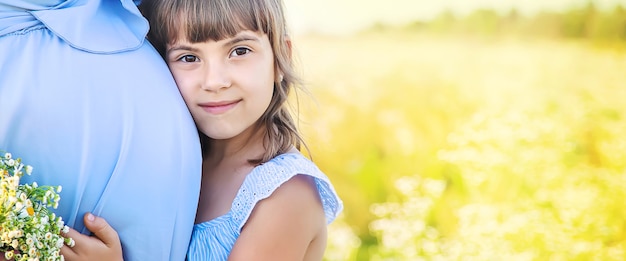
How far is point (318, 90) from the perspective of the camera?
4445mm

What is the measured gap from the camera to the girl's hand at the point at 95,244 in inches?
63.9

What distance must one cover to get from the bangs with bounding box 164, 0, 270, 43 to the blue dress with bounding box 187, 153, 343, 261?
0.34m

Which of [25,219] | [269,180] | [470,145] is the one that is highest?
[470,145]

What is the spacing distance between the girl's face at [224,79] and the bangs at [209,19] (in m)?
0.02

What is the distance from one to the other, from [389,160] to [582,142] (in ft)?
3.28

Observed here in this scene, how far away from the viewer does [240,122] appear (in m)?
2.06

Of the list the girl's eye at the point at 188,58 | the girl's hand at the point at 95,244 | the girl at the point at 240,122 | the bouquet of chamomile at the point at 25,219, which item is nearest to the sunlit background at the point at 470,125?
the girl at the point at 240,122

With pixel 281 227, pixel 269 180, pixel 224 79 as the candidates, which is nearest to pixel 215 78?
pixel 224 79

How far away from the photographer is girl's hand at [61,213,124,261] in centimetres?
162

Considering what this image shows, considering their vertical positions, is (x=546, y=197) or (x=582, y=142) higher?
(x=582, y=142)

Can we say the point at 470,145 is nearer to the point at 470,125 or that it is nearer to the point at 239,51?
the point at 470,125

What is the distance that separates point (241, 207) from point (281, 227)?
11 cm

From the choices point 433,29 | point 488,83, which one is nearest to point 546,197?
point 488,83

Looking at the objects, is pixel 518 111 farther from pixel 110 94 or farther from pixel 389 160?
pixel 110 94
